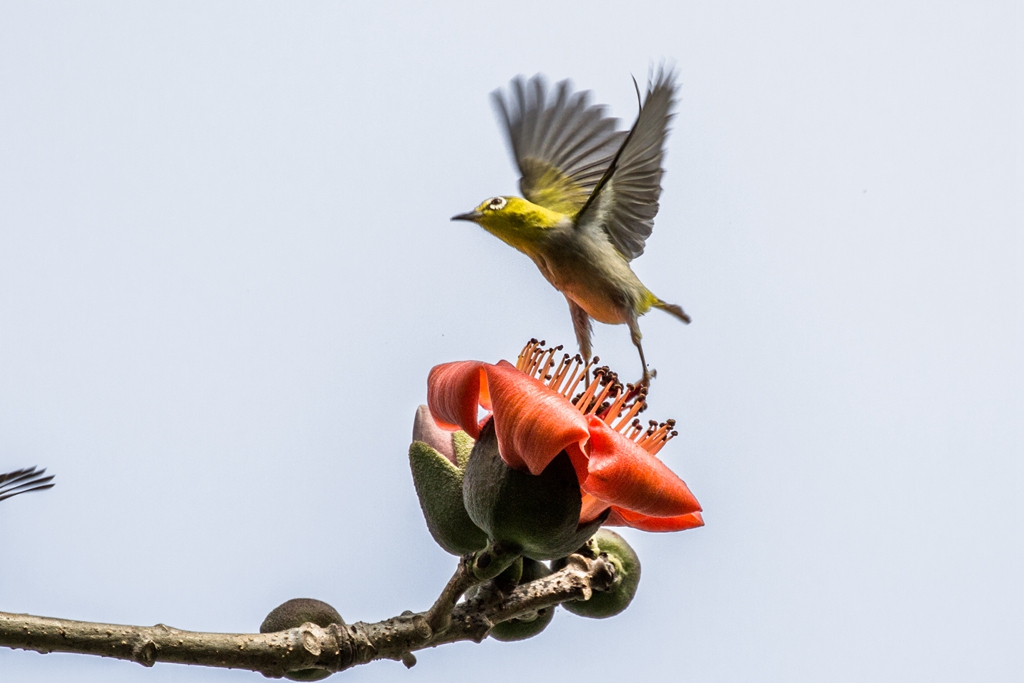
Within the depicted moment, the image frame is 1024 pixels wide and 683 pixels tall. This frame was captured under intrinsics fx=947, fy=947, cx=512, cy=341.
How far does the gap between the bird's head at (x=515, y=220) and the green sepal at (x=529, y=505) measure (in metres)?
1.18

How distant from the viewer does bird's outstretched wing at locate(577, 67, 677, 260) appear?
2.44 meters

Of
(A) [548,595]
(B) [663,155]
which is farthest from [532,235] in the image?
(A) [548,595]

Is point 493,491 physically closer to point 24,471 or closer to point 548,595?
point 548,595

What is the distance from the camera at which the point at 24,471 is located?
3.83 ft

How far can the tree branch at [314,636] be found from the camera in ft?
3.66

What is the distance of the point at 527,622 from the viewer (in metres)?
1.58

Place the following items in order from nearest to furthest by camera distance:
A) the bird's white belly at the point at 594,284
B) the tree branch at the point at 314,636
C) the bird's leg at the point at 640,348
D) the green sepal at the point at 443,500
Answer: the tree branch at the point at 314,636, the green sepal at the point at 443,500, the bird's leg at the point at 640,348, the bird's white belly at the point at 594,284

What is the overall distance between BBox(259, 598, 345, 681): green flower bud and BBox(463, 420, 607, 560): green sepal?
0.86ft

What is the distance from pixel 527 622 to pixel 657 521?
11.2 inches

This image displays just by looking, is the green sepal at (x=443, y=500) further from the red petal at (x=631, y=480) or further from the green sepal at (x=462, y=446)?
the red petal at (x=631, y=480)

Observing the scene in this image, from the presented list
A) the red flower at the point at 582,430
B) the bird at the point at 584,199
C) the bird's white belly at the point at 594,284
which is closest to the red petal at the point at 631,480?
the red flower at the point at 582,430

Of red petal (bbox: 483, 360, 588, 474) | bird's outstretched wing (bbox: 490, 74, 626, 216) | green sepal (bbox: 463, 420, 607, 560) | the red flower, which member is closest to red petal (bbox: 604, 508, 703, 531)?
the red flower

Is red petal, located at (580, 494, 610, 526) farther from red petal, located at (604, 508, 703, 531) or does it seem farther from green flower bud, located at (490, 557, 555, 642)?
green flower bud, located at (490, 557, 555, 642)

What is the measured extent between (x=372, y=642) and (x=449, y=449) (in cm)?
35
